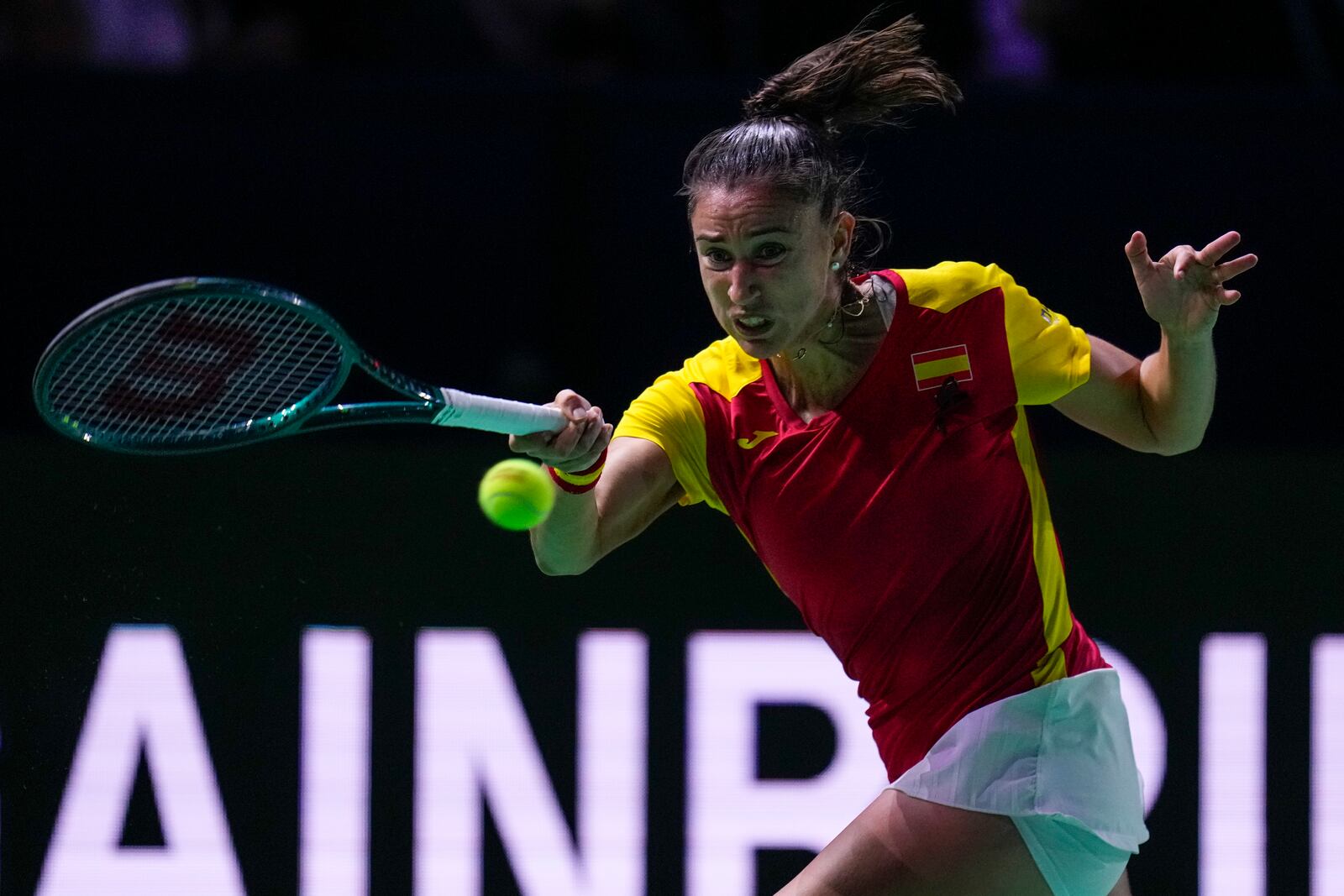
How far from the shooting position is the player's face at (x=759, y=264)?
2629 mm

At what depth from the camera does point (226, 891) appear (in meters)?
4.07

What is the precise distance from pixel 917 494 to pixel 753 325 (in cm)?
36

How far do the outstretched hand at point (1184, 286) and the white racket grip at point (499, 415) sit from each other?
96 centimetres

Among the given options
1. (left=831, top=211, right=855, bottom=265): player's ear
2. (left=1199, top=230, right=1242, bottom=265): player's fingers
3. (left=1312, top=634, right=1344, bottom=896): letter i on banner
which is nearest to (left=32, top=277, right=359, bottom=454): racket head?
(left=831, top=211, right=855, bottom=265): player's ear

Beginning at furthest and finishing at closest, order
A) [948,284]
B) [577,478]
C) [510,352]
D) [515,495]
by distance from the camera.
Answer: [510,352] → [948,284] → [577,478] → [515,495]

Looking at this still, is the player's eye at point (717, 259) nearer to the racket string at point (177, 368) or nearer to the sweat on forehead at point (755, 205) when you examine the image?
A: the sweat on forehead at point (755, 205)

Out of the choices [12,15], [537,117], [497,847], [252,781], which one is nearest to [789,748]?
[497,847]

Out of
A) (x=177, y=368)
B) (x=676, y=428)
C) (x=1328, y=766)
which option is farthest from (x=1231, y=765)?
(x=177, y=368)

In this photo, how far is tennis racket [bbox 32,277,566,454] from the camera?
8.25 feet

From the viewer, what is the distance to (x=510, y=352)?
4180mm

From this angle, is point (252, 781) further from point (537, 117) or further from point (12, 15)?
point (12, 15)

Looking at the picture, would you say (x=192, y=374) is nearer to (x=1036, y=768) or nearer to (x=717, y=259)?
(x=717, y=259)

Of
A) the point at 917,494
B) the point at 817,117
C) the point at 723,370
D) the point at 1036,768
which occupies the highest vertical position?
the point at 817,117

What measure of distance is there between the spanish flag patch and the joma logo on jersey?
0.24 meters
